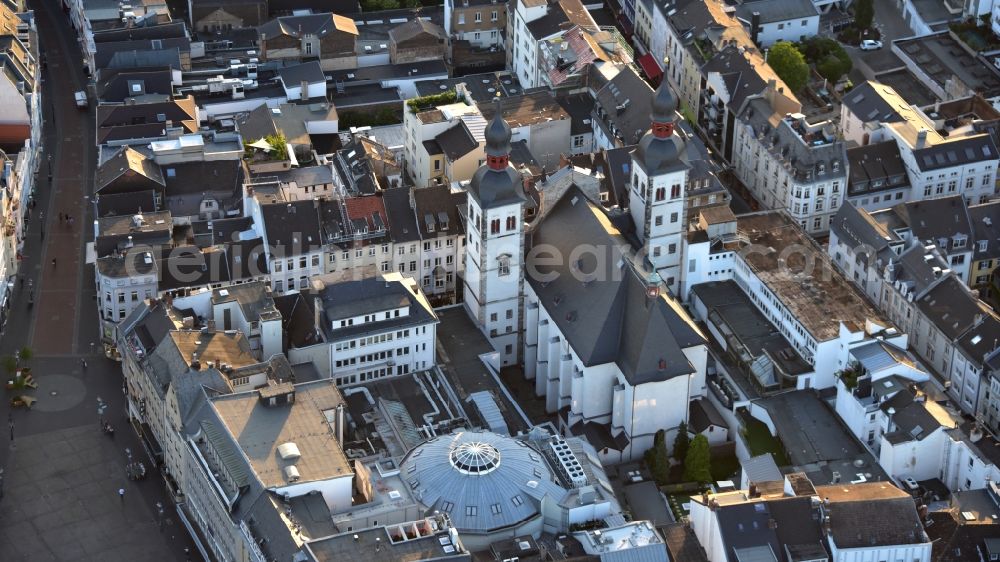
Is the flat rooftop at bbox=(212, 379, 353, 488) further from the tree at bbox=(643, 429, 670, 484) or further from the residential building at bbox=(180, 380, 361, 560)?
the tree at bbox=(643, 429, 670, 484)

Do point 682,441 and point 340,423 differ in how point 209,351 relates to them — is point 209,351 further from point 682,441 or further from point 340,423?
point 682,441

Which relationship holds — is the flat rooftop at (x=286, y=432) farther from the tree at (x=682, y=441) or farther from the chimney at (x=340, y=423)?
the tree at (x=682, y=441)

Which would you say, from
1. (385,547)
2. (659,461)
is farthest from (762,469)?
(385,547)

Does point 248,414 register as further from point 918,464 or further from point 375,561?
point 918,464

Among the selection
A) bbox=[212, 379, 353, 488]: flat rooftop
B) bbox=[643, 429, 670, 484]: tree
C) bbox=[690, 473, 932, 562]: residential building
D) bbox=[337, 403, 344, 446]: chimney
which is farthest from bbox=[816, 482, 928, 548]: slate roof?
bbox=[337, 403, 344, 446]: chimney

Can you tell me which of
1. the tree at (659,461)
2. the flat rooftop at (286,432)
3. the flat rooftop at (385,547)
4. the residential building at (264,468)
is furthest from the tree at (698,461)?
the flat rooftop at (286,432)
